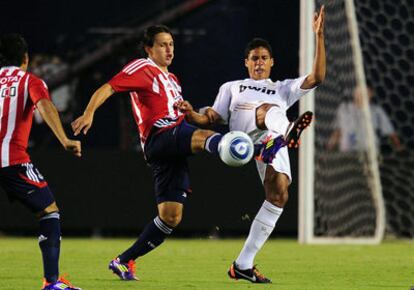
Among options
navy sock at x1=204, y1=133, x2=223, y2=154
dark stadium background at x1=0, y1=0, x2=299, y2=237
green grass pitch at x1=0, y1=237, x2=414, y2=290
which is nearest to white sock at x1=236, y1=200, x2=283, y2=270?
green grass pitch at x1=0, y1=237, x2=414, y2=290

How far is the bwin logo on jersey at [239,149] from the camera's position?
7262 mm

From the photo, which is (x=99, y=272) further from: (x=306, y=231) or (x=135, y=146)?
(x=135, y=146)

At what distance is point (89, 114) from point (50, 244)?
914 millimetres

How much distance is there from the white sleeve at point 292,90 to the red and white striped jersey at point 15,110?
213 centimetres

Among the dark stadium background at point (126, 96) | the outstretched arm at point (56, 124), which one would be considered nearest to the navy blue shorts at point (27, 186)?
the outstretched arm at point (56, 124)

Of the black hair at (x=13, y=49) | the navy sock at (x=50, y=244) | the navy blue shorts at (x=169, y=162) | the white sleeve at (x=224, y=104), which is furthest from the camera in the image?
the white sleeve at (x=224, y=104)

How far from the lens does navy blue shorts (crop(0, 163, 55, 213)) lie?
6.79m

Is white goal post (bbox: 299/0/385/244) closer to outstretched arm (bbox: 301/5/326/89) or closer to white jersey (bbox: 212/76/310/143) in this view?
white jersey (bbox: 212/76/310/143)

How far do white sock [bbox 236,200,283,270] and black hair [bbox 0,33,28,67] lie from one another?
6.81ft

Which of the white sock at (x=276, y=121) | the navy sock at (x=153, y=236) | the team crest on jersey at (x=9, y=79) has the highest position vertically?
the team crest on jersey at (x=9, y=79)

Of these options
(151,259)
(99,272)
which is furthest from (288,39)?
(99,272)

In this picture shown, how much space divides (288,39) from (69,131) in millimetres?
3025

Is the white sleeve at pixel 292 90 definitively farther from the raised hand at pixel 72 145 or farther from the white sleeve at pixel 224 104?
the raised hand at pixel 72 145

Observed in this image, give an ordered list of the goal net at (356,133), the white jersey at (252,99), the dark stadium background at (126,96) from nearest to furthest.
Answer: the white jersey at (252,99) < the goal net at (356,133) < the dark stadium background at (126,96)
